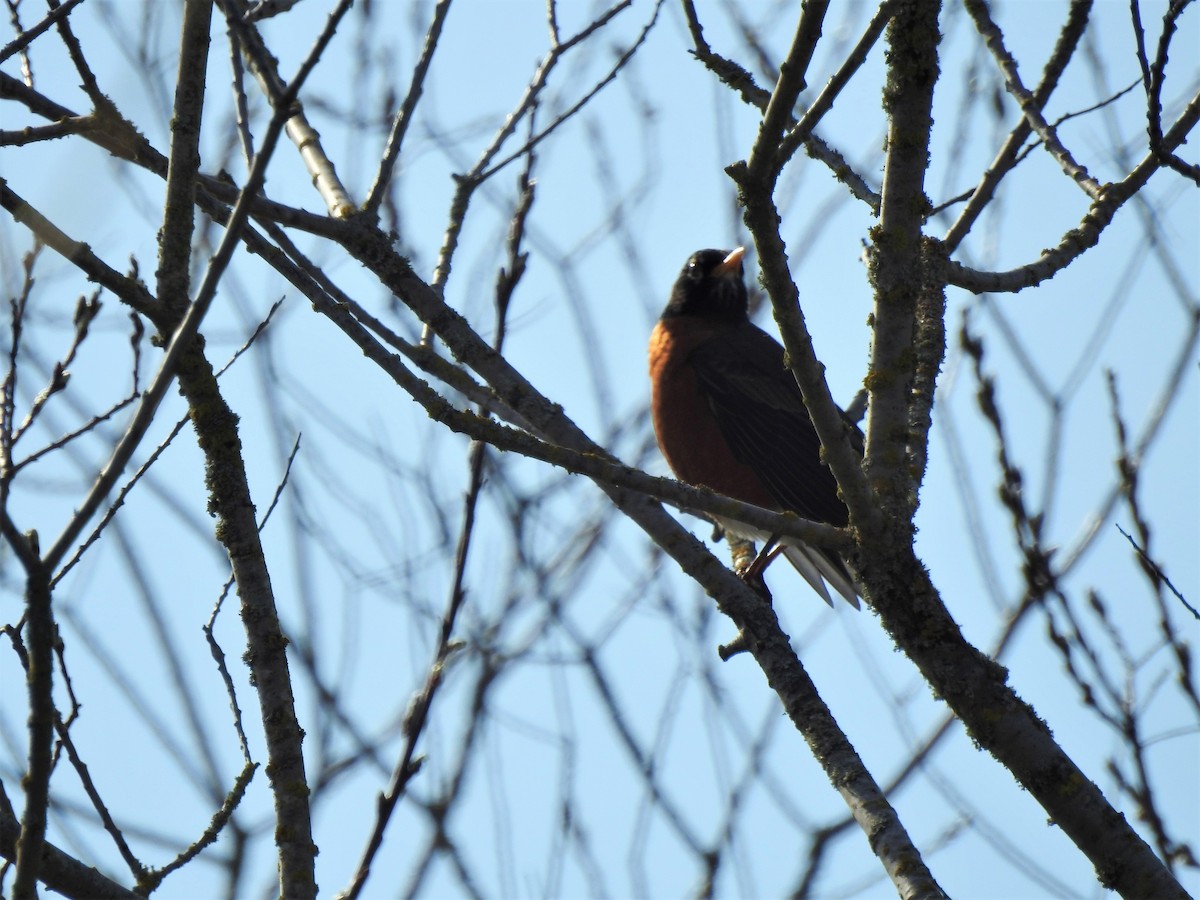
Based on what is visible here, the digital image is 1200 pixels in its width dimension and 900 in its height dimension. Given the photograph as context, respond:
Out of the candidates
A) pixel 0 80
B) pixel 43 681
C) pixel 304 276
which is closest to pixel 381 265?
pixel 304 276

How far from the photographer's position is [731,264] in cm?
803

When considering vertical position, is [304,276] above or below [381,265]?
below

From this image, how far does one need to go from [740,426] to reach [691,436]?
0.28 metres

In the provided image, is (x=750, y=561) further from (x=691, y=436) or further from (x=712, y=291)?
(x=712, y=291)

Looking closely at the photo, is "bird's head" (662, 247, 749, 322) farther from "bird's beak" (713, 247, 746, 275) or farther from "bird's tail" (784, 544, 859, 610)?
"bird's tail" (784, 544, 859, 610)

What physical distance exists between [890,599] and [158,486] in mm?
3616

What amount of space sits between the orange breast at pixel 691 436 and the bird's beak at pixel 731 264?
29.1 inches

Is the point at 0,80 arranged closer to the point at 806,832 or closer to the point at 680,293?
the point at 806,832

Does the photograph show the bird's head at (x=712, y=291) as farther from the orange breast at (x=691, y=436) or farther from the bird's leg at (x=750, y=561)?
the bird's leg at (x=750, y=561)

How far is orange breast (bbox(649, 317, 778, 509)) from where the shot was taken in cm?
706

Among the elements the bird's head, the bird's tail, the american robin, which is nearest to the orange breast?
the american robin

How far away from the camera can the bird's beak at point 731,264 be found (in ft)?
25.6

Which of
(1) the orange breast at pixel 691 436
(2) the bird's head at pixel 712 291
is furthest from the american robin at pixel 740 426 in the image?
(2) the bird's head at pixel 712 291

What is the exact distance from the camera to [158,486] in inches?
218
